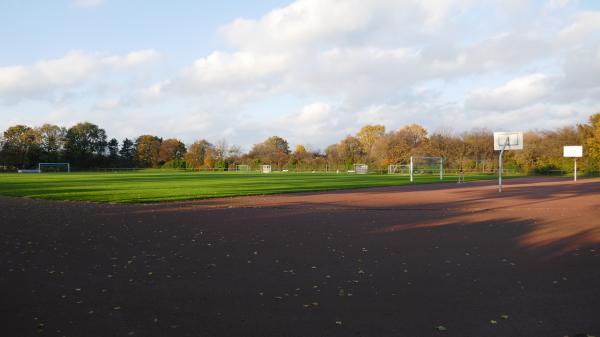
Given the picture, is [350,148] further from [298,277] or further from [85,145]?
[298,277]

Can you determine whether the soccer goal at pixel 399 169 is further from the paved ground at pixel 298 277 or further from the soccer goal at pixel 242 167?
the paved ground at pixel 298 277

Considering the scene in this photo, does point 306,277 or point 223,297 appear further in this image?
point 306,277

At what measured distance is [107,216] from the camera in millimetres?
15367

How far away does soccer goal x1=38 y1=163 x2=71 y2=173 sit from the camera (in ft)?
295

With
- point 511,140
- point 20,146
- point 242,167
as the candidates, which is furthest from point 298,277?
point 20,146

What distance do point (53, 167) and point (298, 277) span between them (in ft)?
325

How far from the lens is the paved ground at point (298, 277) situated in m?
5.26

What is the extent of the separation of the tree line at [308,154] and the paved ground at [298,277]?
59.3m

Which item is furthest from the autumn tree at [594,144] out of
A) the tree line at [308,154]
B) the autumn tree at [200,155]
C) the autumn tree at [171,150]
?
the autumn tree at [171,150]

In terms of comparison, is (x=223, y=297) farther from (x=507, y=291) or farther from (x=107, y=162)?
(x=107, y=162)

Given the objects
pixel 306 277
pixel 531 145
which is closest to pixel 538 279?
pixel 306 277

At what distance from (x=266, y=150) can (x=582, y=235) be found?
359 ft

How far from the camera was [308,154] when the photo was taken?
106688mm

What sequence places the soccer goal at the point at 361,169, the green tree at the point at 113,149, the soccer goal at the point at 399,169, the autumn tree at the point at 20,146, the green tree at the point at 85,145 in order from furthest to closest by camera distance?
the green tree at the point at 113,149 < the green tree at the point at 85,145 < the autumn tree at the point at 20,146 < the soccer goal at the point at 361,169 < the soccer goal at the point at 399,169
